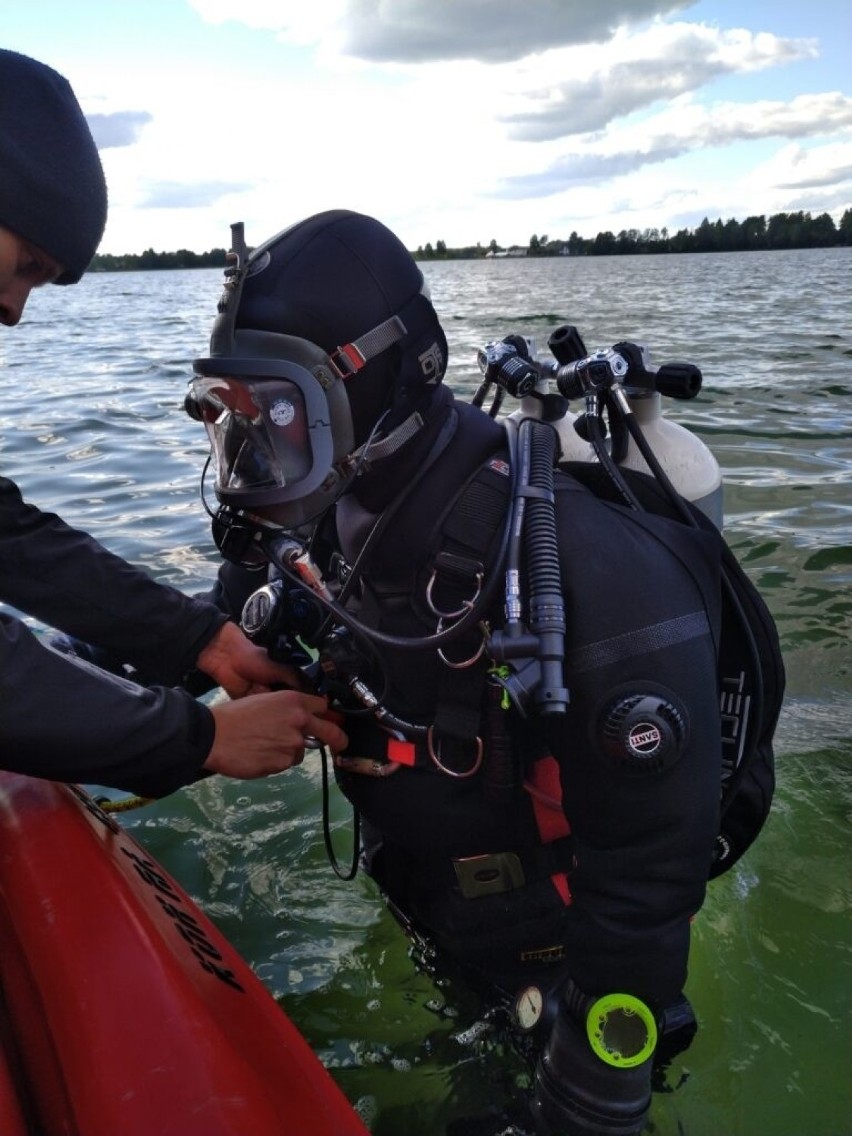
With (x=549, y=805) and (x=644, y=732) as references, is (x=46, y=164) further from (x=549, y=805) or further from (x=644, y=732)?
(x=549, y=805)

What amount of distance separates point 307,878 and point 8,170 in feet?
9.13

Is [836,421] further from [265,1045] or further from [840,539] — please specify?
[265,1045]

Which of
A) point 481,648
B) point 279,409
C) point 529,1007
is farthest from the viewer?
point 529,1007

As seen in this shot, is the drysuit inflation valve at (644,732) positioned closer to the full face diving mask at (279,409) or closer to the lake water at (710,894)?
the full face diving mask at (279,409)

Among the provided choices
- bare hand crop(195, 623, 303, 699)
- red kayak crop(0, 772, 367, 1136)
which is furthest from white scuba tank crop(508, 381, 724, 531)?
red kayak crop(0, 772, 367, 1136)

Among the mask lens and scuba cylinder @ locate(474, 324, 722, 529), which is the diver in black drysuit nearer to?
the mask lens

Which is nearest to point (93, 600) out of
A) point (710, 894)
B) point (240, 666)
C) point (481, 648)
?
point (240, 666)

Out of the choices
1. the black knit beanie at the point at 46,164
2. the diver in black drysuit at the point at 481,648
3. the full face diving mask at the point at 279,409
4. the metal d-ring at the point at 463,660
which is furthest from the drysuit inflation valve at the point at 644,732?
the black knit beanie at the point at 46,164

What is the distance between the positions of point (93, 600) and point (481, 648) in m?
1.34

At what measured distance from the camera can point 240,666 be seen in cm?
269

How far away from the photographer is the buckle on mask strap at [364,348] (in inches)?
84.9

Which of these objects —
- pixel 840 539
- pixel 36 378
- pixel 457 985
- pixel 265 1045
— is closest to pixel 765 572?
pixel 840 539

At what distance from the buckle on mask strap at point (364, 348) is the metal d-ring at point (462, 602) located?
1.64 ft

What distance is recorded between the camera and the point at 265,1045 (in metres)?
1.98
